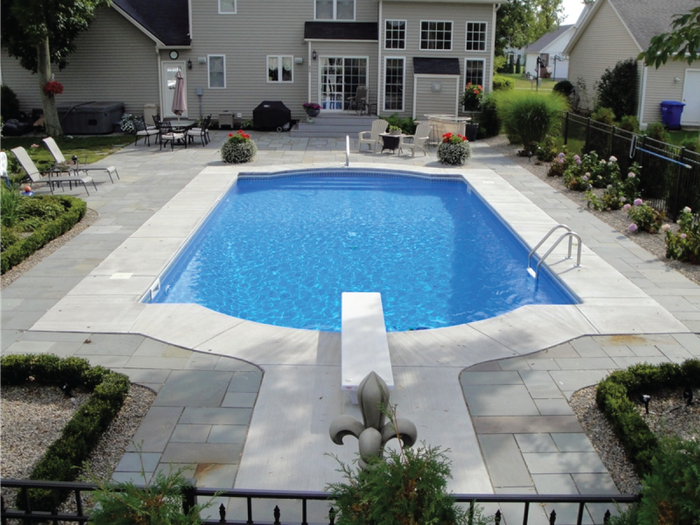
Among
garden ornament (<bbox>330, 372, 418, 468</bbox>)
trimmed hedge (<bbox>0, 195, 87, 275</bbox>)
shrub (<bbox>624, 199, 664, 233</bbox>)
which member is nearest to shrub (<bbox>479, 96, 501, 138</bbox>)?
shrub (<bbox>624, 199, 664, 233</bbox>)

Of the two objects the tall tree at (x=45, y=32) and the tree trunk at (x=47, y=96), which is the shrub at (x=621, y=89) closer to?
the tall tree at (x=45, y=32)

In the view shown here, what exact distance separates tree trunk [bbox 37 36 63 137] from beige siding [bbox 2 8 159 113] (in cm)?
279

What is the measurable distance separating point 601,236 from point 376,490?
986 cm

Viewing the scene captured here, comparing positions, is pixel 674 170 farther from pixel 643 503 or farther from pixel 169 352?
pixel 643 503

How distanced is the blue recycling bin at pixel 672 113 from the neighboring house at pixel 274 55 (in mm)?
6540

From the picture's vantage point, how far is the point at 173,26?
2700 cm

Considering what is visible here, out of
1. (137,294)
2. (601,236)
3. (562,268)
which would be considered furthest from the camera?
(601,236)

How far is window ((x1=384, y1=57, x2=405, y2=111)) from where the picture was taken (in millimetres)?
25766

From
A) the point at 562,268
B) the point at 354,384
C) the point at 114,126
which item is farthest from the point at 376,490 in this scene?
Result: the point at 114,126

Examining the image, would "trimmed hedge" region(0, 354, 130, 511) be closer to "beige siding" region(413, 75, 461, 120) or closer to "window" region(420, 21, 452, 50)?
"beige siding" region(413, 75, 461, 120)

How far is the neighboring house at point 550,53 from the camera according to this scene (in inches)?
2458

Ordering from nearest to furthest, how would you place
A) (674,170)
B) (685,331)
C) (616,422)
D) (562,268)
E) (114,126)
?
(616,422) < (685,331) < (562,268) < (674,170) < (114,126)

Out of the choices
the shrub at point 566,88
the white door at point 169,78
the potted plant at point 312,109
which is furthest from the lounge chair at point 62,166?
the shrub at point 566,88

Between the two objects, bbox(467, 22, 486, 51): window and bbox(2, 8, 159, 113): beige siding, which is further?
bbox(2, 8, 159, 113): beige siding
